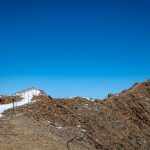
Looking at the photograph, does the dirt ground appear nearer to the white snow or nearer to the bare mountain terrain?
the bare mountain terrain

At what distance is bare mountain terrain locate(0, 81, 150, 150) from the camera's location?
2669 centimetres

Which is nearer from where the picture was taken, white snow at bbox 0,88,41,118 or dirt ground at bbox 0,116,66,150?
dirt ground at bbox 0,116,66,150

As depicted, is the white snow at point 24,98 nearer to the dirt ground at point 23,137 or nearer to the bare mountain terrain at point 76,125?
the bare mountain terrain at point 76,125

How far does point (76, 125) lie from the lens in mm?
33344

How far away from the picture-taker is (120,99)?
4859 centimetres

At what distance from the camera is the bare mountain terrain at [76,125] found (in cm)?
2669

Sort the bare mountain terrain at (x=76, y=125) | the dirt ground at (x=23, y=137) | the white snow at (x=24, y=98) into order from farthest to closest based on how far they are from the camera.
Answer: the white snow at (x=24, y=98), the bare mountain terrain at (x=76, y=125), the dirt ground at (x=23, y=137)

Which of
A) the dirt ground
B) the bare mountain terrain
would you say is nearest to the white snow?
the bare mountain terrain

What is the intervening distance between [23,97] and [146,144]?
15207 mm

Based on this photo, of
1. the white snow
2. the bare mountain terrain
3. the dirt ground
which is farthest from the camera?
the white snow

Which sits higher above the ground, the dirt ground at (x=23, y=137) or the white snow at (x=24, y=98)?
the white snow at (x=24, y=98)

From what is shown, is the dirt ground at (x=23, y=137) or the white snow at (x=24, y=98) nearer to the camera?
the dirt ground at (x=23, y=137)

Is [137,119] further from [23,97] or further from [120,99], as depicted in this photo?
[23,97]

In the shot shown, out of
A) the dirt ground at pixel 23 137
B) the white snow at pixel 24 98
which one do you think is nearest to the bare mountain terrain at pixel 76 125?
the dirt ground at pixel 23 137
